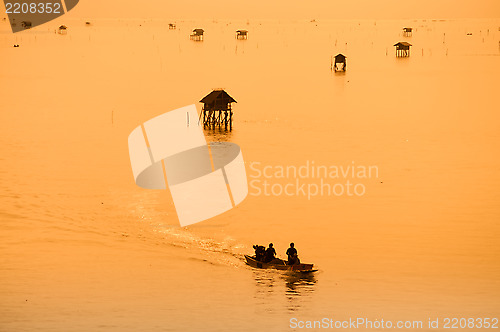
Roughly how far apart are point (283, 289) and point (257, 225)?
951cm

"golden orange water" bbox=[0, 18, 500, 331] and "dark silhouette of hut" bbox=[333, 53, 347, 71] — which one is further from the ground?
"dark silhouette of hut" bbox=[333, 53, 347, 71]

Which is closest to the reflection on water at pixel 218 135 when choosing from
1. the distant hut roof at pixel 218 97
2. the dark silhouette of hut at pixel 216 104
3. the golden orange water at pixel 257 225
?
the golden orange water at pixel 257 225

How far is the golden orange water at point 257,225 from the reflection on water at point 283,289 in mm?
84

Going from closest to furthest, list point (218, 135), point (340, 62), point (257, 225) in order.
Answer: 1. point (257, 225)
2. point (218, 135)
3. point (340, 62)

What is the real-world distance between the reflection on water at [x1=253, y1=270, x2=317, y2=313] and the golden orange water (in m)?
0.08

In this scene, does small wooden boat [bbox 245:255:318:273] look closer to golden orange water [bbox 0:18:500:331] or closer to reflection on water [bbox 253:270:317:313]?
reflection on water [bbox 253:270:317:313]

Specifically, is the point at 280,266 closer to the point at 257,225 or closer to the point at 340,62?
the point at 257,225

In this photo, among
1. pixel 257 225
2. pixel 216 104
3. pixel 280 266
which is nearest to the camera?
pixel 280 266

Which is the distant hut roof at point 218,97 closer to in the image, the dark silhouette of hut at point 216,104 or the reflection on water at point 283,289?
the dark silhouette of hut at point 216,104

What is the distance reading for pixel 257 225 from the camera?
43719 millimetres

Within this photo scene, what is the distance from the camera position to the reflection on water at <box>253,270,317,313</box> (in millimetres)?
32938

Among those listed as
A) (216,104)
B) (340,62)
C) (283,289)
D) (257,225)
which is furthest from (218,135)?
(340,62)

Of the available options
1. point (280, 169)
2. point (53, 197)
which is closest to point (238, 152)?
point (280, 169)

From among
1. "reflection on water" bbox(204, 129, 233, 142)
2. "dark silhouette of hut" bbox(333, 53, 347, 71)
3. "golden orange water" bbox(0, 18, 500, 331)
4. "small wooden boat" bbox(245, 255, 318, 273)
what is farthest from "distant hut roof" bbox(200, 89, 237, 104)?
"dark silhouette of hut" bbox(333, 53, 347, 71)
